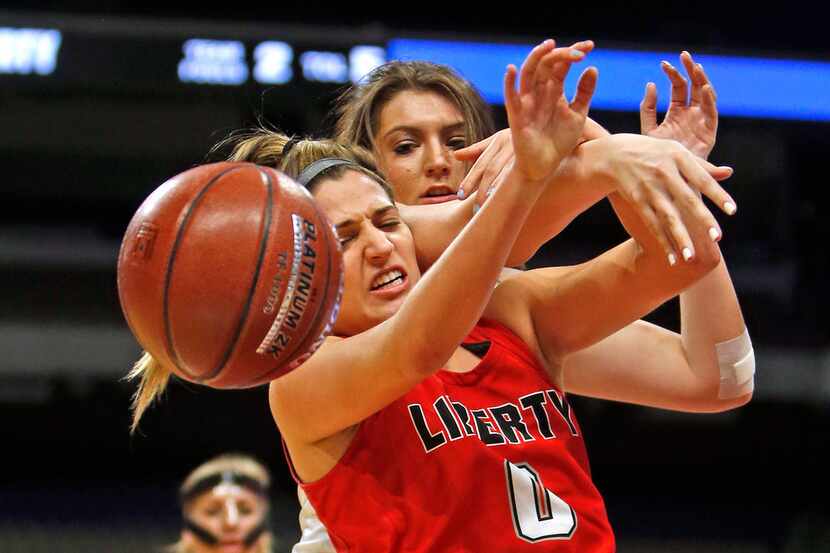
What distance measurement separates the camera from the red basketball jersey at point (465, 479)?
2415 millimetres

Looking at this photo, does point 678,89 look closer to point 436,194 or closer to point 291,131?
point 436,194

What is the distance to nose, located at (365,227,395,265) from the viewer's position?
8.38 feet

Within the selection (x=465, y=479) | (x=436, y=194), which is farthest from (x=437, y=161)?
(x=465, y=479)

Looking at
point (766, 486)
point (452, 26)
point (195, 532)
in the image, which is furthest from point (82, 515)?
point (766, 486)

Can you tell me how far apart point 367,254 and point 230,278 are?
508 millimetres

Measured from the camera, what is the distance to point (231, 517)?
19.0 ft

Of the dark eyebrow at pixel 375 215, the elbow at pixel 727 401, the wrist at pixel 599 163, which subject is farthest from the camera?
the elbow at pixel 727 401

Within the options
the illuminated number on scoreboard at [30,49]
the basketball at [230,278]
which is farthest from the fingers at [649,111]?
the illuminated number on scoreboard at [30,49]

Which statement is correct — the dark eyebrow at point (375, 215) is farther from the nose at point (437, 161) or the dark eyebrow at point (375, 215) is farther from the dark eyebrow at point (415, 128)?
the dark eyebrow at point (415, 128)

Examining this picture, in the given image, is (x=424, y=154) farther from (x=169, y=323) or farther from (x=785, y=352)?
(x=785, y=352)

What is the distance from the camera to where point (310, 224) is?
2.20 m

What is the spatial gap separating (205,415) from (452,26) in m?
3.61

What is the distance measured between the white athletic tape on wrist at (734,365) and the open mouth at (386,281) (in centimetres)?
78

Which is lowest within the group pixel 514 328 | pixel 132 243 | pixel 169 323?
pixel 514 328
